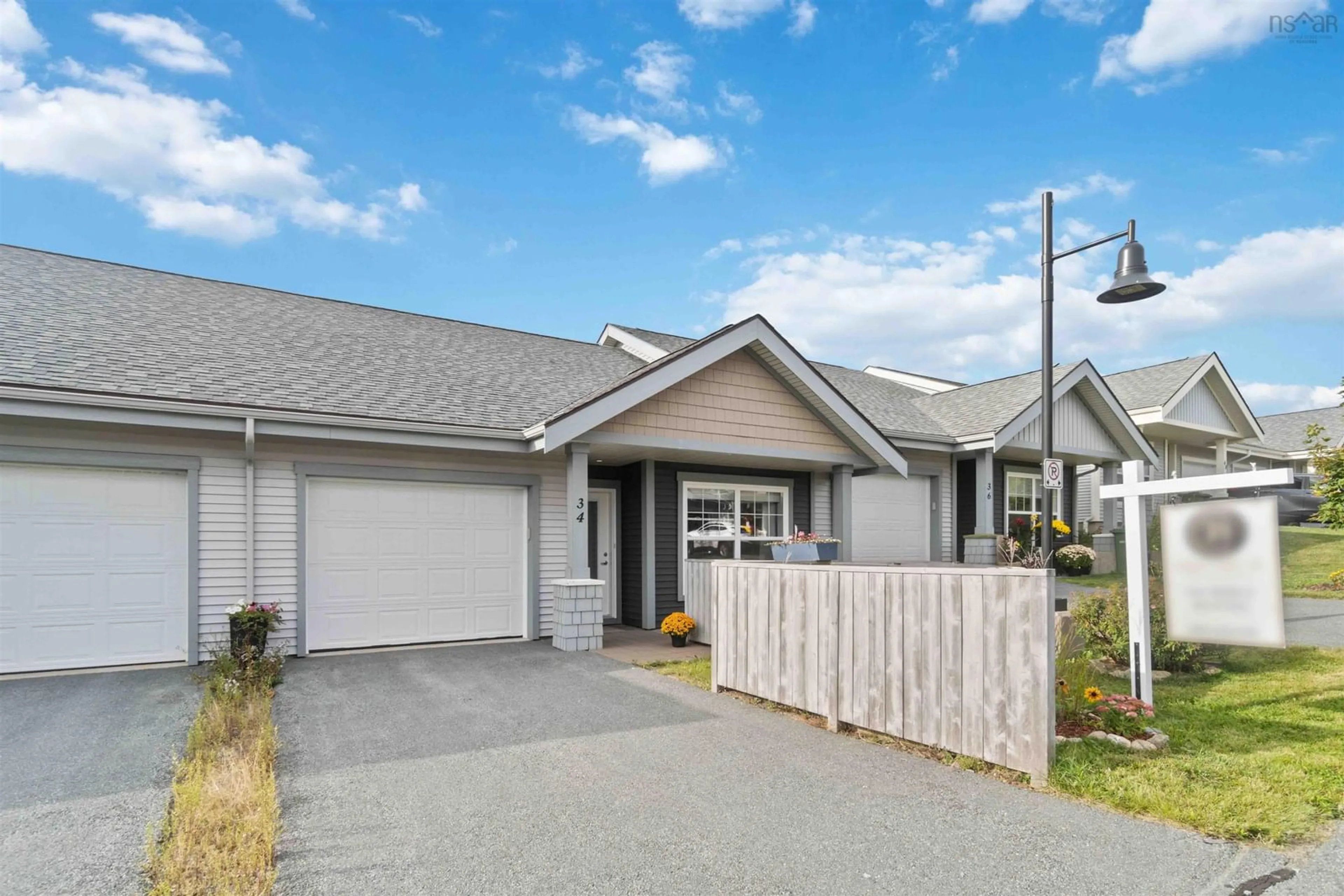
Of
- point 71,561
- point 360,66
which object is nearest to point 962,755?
point 71,561

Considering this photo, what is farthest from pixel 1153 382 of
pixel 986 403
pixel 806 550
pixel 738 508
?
pixel 806 550

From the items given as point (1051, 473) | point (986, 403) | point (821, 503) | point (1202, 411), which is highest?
point (1202, 411)

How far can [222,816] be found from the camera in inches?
154

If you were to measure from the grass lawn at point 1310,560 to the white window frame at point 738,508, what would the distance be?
6965 mm

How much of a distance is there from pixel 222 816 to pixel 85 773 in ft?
5.48

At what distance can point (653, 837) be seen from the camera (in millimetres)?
3852

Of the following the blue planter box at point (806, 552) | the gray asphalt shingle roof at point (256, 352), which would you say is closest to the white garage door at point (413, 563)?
the gray asphalt shingle roof at point (256, 352)

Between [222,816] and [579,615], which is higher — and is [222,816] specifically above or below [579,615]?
below

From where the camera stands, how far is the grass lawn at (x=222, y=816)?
3.30 metres

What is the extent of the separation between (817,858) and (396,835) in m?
2.07

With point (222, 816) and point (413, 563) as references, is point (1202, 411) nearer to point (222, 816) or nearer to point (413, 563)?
point (413, 563)

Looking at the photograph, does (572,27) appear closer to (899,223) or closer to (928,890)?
(899,223)

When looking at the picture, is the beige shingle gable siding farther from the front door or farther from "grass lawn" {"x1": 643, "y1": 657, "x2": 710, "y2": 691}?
"grass lawn" {"x1": 643, "y1": 657, "x2": 710, "y2": 691}

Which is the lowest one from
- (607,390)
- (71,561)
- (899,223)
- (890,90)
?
(71,561)
